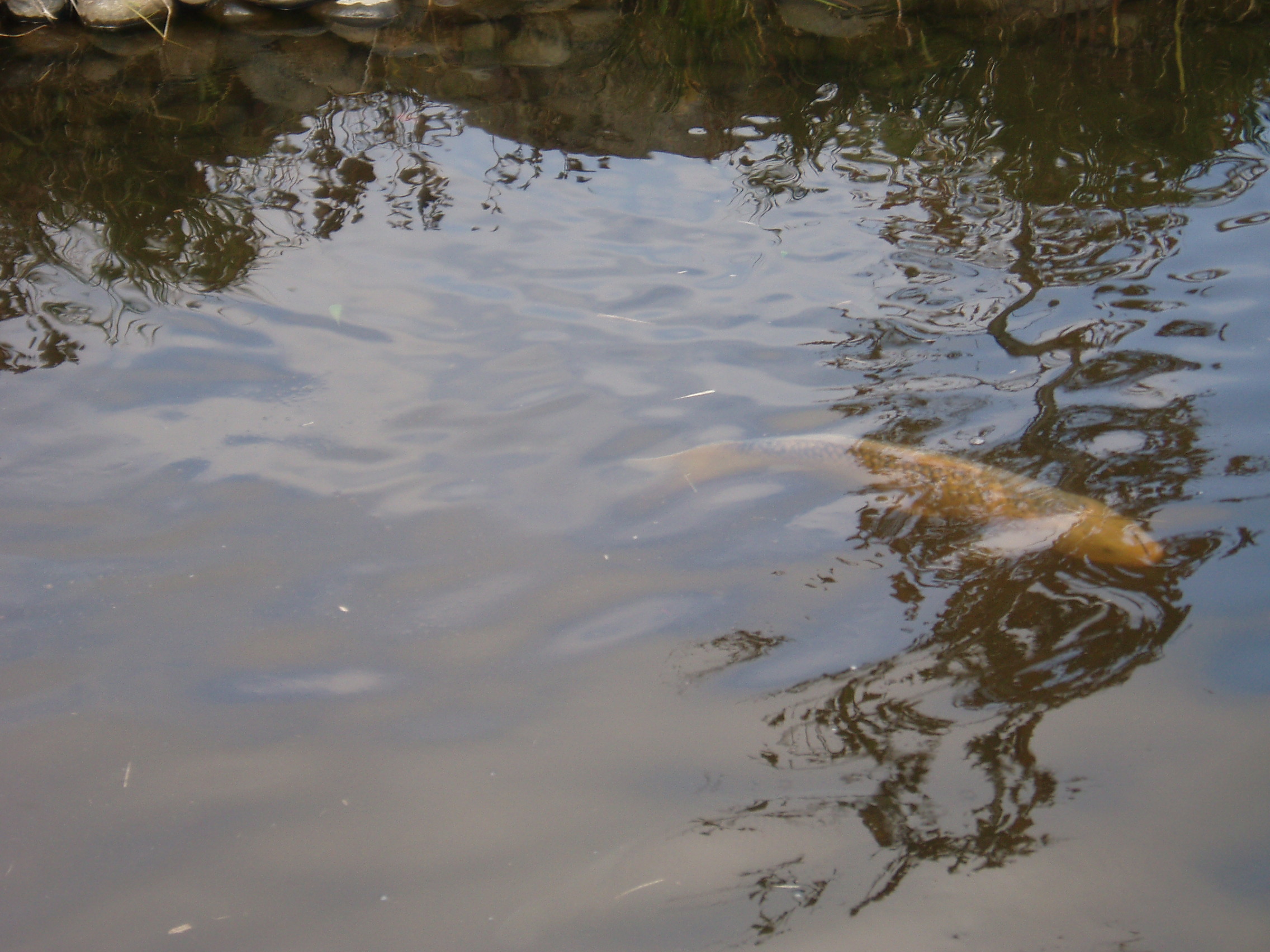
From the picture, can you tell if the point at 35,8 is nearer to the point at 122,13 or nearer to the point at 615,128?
the point at 122,13

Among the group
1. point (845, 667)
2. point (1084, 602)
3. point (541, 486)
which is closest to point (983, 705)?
point (845, 667)

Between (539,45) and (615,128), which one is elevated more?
(539,45)

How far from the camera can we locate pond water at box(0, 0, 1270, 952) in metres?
1.74

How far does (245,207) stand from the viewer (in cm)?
412

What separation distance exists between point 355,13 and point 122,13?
5.37 ft

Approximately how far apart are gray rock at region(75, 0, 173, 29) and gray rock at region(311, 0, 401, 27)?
1.08 meters

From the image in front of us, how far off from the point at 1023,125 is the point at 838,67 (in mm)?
1484

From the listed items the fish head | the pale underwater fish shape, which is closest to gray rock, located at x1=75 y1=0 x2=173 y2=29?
the pale underwater fish shape

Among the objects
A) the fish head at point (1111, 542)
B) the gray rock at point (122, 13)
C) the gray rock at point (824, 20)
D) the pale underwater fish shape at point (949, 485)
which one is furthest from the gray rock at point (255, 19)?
the fish head at point (1111, 542)

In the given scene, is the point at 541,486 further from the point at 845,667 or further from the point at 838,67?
the point at 838,67

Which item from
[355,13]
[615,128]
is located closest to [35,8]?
[355,13]

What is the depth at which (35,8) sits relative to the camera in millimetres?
6484

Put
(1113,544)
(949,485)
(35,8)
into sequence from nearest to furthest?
(1113,544), (949,485), (35,8)

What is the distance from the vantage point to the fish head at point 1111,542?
2.31 m
